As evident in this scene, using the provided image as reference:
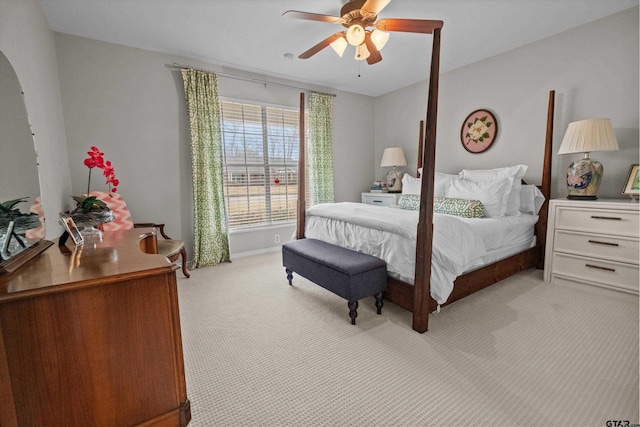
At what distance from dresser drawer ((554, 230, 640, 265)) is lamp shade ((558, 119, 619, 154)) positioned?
778 millimetres

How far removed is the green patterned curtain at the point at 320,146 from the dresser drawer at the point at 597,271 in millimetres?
2964

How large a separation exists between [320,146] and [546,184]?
2913 mm

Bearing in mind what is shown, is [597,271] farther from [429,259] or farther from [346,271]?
[346,271]

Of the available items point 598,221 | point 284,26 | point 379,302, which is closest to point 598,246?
point 598,221

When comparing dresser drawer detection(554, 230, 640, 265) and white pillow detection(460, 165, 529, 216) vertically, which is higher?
white pillow detection(460, 165, 529, 216)

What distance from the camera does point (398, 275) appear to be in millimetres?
2184

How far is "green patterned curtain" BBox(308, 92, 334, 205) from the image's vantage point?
4312 millimetres

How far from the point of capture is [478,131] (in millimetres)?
3658

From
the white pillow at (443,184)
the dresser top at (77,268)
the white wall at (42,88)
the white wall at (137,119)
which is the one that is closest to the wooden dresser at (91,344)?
the dresser top at (77,268)

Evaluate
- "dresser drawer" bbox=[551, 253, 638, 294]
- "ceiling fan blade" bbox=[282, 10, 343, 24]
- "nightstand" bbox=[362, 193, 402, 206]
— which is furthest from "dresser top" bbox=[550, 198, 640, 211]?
"ceiling fan blade" bbox=[282, 10, 343, 24]

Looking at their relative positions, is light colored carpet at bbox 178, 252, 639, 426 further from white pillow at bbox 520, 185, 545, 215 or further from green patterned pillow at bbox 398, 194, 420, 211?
green patterned pillow at bbox 398, 194, 420, 211

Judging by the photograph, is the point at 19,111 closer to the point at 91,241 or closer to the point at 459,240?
the point at 91,241

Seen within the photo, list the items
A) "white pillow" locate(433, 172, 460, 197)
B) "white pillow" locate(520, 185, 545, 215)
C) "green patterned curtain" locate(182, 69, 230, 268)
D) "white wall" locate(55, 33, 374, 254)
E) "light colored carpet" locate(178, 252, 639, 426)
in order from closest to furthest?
"light colored carpet" locate(178, 252, 639, 426) → "white wall" locate(55, 33, 374, 254) → "white pillow" locate(520, 185, 545, 215) → "green patterned curtain" locate(182, 69, 230, 268) → "white pillow" locate(433, 172, 460, 197)

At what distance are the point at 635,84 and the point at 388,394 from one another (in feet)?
11.3
